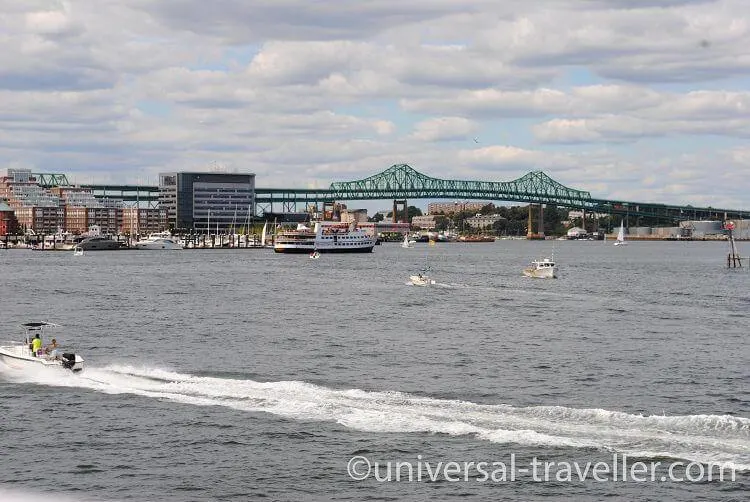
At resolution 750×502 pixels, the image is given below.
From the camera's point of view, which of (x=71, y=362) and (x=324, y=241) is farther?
(x=324, y=241)

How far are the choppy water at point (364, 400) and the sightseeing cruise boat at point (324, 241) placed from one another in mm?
109524

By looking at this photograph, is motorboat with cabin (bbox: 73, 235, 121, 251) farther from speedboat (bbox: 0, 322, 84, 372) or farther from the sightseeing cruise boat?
speedboat (bbox: 0, 322, 84, 372)

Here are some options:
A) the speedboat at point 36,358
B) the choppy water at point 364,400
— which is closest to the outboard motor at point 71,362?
the speedboat at point 36,358

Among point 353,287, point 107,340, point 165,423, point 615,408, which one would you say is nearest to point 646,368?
point 615,408

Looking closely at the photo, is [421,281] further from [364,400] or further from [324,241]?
[324,241]

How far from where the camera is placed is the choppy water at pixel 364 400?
23.4 metres

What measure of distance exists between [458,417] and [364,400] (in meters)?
3.35

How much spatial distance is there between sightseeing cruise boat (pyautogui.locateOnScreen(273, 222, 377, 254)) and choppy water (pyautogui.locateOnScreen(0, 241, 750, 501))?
109524mm

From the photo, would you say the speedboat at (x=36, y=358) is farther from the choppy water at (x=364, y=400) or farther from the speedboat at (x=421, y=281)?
the speedboat at (x=421, y=281)

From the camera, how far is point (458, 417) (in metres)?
28.1

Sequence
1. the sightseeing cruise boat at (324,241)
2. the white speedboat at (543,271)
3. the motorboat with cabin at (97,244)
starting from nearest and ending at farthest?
the white speedboat at (543,271) → the sightseeing cruise boat at (324,241) → the motorboat with cabin at (97,244)

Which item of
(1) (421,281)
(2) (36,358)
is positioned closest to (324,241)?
(1) (421,281)

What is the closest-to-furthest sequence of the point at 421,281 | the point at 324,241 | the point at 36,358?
the point at 36,358 < the point at 421,281 < the point at 324,241

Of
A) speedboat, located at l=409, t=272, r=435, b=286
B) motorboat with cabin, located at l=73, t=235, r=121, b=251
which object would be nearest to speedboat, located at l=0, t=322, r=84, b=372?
speedboat, located at l=409, t=272, r=435, b=286
